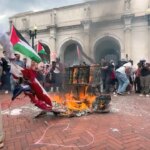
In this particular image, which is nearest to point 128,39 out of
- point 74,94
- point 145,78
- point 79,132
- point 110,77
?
point 110,77

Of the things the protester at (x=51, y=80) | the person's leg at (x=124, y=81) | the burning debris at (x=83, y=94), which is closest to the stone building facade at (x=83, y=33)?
the protester at (x=51, y=80)

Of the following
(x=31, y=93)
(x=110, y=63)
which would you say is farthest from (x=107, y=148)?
(x=110, y=63)

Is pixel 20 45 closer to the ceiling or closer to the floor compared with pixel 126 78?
closer to the ceiling

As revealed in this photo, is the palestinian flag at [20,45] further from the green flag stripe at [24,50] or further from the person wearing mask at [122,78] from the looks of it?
the person wearing mask at [122,78]

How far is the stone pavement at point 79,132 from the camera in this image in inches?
138

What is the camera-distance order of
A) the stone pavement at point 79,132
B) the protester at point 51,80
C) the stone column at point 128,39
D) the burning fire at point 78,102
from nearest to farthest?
the stone pavement at point 79,132 → the burning fire at point 78,102 → the protester at point 51,80 → the stone column at point 128,39

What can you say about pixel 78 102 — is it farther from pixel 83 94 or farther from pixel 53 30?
pixel 53 30

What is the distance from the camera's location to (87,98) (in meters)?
6.29

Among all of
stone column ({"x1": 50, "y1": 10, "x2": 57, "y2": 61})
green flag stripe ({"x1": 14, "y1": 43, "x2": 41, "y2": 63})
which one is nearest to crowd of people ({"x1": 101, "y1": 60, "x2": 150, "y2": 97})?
green flag stripe ({"x1": 14, "y1": 43, "x2": 41, "y2": 63})

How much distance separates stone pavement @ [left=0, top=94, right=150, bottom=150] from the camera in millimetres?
3518

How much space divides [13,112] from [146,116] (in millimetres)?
3056

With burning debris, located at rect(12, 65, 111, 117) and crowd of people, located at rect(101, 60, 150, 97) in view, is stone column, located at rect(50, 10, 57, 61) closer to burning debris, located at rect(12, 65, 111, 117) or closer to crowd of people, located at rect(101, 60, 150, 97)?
crowd of people, located at rect(101, 60, 150, 97)

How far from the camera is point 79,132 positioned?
13.4ft

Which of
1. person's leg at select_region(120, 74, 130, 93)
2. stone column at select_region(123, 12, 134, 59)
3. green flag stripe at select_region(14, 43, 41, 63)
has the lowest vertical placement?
person's leg at select_region(120, 74, 130, 93)
